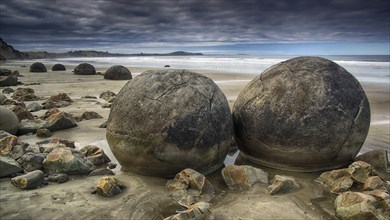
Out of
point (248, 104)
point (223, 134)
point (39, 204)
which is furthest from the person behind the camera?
point (248, 104)

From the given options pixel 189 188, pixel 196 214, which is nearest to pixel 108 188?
pixel 189 188

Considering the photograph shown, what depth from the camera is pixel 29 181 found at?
3.96 m

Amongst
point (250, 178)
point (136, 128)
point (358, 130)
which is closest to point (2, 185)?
point (136, 128)

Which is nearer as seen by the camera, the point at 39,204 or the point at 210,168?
the point at 39,204

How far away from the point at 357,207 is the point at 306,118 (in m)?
1.57

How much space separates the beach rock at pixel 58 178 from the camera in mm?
4230

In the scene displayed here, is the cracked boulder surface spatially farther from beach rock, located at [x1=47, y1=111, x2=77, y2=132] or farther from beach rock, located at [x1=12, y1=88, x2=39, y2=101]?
beach rock, located at [x1=12, y1=88, x2=39, y2=101]

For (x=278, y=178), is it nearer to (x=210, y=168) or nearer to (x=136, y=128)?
(x=210, y=168)

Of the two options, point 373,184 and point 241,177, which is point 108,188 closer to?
point 241,177

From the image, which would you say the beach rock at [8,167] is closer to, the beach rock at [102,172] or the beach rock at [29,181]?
the beach rock at [29,181]

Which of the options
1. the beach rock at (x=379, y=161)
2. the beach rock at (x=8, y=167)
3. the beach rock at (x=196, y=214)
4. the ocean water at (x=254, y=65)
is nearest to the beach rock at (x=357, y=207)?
the beach rock at (x=196, y=214)

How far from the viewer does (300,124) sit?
4.74 metres

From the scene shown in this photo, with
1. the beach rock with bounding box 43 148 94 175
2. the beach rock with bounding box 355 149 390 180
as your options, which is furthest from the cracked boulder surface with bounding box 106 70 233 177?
the beach rock with bounding box 355 149 390 180

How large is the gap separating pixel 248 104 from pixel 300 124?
33.4 inches
